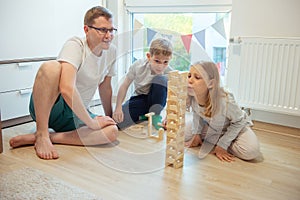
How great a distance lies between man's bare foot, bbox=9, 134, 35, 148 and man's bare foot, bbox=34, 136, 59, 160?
0.15ft

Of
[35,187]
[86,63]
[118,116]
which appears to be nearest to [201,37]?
[118,116]

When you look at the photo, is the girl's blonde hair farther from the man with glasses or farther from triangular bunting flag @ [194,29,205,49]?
triangular bunting flag @ [194,29,205,49]

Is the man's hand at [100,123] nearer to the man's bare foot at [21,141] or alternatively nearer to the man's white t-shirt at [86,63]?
the man's white t-shirt at [86,63]

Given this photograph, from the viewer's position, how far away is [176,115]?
1.25 m

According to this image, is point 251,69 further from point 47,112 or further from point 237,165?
point 47,112

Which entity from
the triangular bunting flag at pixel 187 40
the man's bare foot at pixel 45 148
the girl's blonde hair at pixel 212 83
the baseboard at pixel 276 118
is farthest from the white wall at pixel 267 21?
the man's bare foot at pixel 45 148

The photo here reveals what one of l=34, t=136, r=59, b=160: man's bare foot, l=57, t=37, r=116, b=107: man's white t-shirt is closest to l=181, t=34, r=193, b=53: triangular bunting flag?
l=57, t=37, r=116, b=107: man's white t-shirt

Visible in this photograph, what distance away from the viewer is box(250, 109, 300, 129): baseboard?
1.87 m

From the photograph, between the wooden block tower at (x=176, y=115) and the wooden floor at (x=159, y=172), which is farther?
the wooden block tower at (x=176, y=115)

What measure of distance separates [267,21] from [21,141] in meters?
Result: 1.48

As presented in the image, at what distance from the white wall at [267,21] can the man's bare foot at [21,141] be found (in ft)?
4.33

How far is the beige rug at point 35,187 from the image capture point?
103 cm

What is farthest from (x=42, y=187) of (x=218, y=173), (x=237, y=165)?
(x=237, y=165)

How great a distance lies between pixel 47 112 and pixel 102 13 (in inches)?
19.9
